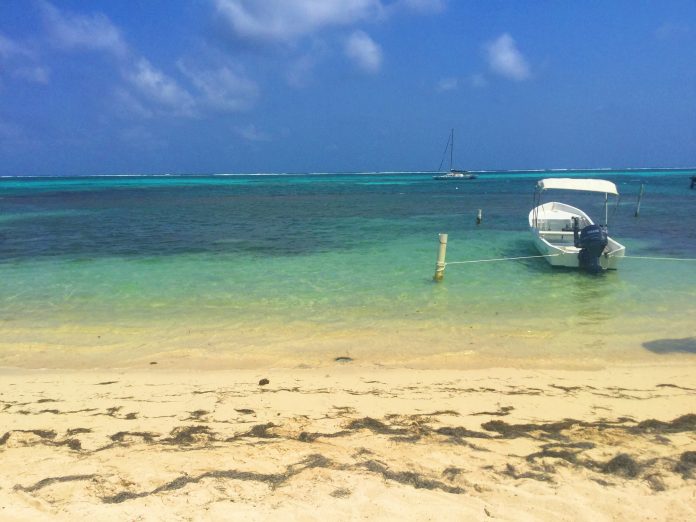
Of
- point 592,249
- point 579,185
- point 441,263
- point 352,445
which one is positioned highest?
point 579,185

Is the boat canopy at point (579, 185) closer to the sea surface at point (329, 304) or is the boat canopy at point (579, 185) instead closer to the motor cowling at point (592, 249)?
the sea surface at point (329, 304)

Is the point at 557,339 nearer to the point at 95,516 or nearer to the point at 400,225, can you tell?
the point at 95,516

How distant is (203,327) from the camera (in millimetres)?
9547

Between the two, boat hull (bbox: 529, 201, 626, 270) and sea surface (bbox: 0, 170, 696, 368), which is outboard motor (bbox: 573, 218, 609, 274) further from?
sea surface (bbox: 0, 170, 696, 368)

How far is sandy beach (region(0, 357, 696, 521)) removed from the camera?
360cm

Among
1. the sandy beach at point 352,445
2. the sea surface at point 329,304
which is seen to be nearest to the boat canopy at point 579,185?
the sea surface at point 329,304

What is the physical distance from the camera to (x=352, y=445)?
4.63 metres

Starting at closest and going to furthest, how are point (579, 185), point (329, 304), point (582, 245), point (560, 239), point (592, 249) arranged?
point (329, 304) → point (592, 249) → point (582, 245) → point (579, 185) → point (560, 239)

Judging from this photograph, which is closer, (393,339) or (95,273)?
(393,339)

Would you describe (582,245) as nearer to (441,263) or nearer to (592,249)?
(592,249)

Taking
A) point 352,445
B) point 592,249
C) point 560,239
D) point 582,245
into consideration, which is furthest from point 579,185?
point 352,445

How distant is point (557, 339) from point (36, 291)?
481 inches

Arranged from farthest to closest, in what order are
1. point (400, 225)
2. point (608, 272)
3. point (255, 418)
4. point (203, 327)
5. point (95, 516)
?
point (400, 225) → point (608, 272) → point (203, 327) → point (255, 418) → point (95, 516)

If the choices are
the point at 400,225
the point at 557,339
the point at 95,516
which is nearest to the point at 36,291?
the point at 95,516
